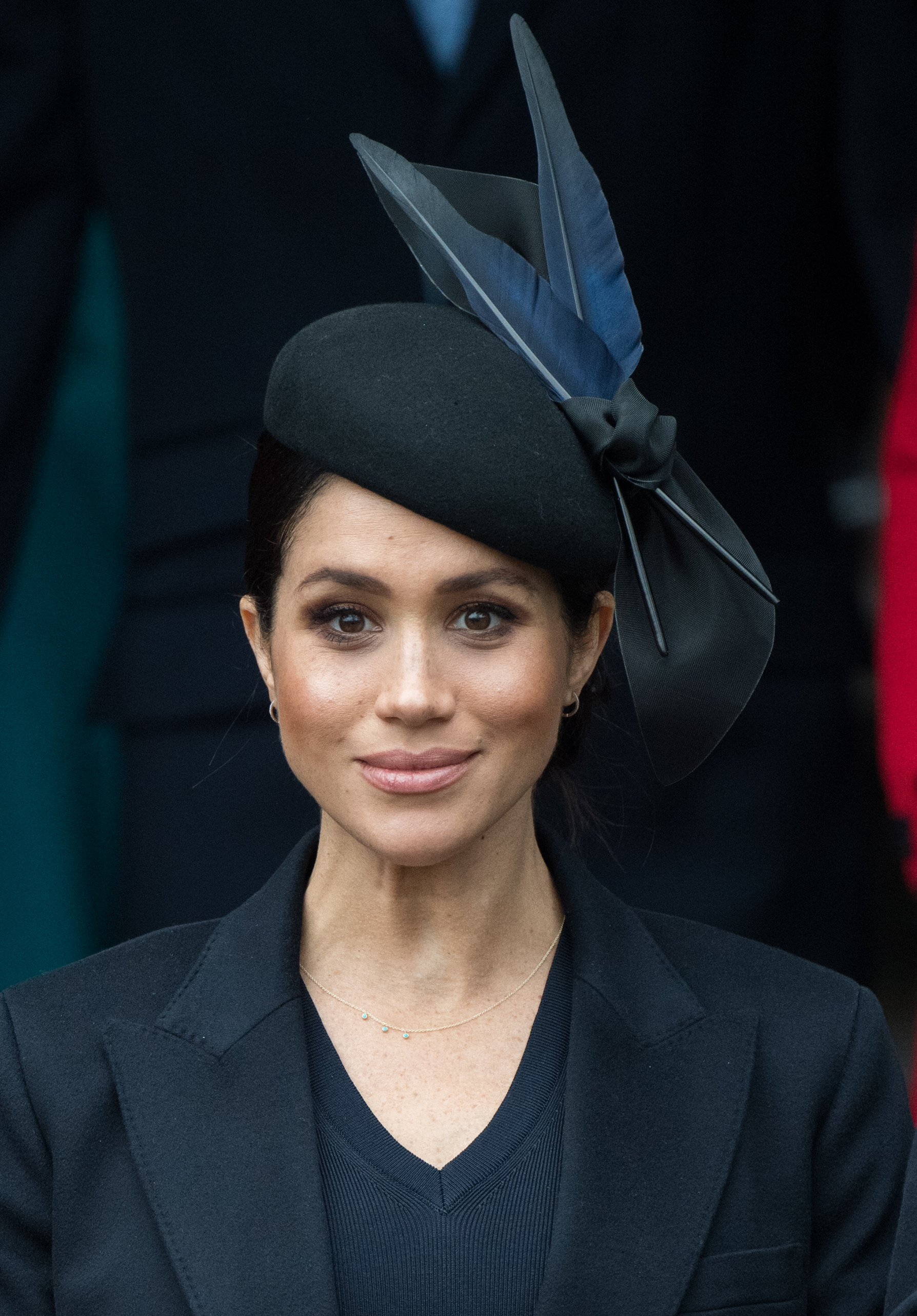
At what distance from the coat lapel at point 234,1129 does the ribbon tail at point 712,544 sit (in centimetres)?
58

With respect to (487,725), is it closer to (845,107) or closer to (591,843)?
(591,843)

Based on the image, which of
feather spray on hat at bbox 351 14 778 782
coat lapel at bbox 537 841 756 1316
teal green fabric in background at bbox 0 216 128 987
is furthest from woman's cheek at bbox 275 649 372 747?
teal green fabric in background at bbox 0 216 128 987

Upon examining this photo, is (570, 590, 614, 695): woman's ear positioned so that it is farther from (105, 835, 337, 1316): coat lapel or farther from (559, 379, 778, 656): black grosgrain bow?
(105, 835, 337, 1316): coat lapel

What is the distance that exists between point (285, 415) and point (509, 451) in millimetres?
227

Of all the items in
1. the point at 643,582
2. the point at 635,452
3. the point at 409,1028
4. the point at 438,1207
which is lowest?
the point at 438,1207

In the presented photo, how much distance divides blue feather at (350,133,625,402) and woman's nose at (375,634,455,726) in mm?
285

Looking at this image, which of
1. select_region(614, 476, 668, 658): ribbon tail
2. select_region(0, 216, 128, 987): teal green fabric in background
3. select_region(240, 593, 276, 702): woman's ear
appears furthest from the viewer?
select_region(0, 216, 128, 987): teal green fabric in background

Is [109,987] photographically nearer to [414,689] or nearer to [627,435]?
[414,689]

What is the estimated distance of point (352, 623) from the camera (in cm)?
172

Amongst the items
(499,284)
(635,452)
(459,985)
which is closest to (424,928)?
(459,985)

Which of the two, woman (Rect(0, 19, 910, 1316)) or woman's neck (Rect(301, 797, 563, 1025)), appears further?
woman's neck (Rect(301, 797, 563, 1025))

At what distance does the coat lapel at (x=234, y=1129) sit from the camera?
1638 mm

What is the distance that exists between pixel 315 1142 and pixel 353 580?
525 millimetres

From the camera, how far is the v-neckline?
5.57 feet
